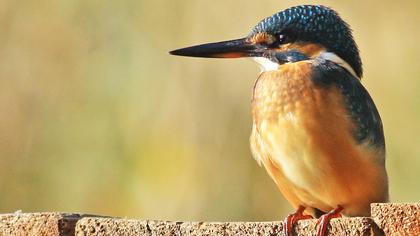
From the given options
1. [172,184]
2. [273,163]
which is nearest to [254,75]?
[172,184]

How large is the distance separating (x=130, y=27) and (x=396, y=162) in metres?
1.32

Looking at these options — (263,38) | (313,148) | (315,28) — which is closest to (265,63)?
(263,38)

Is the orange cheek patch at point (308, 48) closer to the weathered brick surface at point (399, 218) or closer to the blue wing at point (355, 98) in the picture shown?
the blue wing at point (355, 98)

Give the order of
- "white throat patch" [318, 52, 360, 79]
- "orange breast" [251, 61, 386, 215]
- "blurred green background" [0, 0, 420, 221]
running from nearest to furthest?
"orange breast" [251, 61, 386, 215], "white throat patch" [318, 52, 360, 79], "blurred green background" [0, 0, 420, 221]

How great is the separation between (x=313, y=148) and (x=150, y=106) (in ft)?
4.96

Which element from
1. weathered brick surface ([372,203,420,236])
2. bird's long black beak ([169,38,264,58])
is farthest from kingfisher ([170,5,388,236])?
weathered brick surface ([372,203,420,236])

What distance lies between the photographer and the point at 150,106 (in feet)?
15.3

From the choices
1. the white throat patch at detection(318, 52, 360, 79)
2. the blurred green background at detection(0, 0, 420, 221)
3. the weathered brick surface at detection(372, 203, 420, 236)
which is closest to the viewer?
the weathered brick surface at detection(372, 203, 420, 236)

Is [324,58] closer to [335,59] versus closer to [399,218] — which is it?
[335,59]

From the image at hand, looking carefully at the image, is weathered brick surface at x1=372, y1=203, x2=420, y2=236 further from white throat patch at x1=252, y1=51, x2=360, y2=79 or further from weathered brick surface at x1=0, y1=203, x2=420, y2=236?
white throat patch at x1=252, y1=51, x2=360, y2=79

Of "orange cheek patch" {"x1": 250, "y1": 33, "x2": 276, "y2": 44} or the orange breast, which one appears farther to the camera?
"orange cheek patch" {"x1": 250, "y1": 33, "x2": 276, "y2": 44}

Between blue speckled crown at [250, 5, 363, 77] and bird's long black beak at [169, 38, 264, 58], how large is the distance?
0.05 metres

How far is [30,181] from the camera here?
4789mm

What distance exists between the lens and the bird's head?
354 cm
